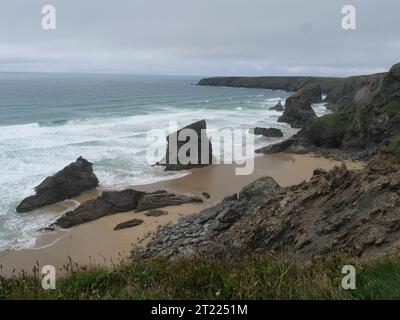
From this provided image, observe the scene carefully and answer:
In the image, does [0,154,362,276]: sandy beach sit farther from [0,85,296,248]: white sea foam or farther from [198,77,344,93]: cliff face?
[198,77,344,93]: cliff face

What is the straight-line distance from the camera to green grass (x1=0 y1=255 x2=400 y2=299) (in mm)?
4625

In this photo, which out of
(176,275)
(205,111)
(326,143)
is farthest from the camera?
(205,111)

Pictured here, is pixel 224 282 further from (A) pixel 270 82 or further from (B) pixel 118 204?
(A) pixel 270 82

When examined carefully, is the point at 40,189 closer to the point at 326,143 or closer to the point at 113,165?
the point at 113,165

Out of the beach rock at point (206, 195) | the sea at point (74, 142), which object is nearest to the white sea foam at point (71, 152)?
the sea at point (74, 142)

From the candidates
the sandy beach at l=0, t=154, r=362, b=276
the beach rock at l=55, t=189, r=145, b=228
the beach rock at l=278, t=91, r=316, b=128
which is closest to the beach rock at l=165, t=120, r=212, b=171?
the sandy beach at l=0, t=154, r=362, b=276

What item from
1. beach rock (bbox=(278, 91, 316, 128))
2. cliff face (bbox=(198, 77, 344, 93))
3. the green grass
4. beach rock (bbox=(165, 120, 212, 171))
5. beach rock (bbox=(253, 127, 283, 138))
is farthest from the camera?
cliff face (bbox=(198, 77, 344, 93))

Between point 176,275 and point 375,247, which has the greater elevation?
point 176,275

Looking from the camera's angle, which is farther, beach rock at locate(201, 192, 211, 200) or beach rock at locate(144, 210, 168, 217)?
beach rock at locate(201, 192, 211, 200)

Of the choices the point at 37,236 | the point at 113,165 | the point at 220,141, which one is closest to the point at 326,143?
the point at 220,141

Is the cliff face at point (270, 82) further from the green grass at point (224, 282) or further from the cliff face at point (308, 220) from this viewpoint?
the green grass at point (224, 282)

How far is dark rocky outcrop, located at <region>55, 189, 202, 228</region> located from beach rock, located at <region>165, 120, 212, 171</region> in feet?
25.6
